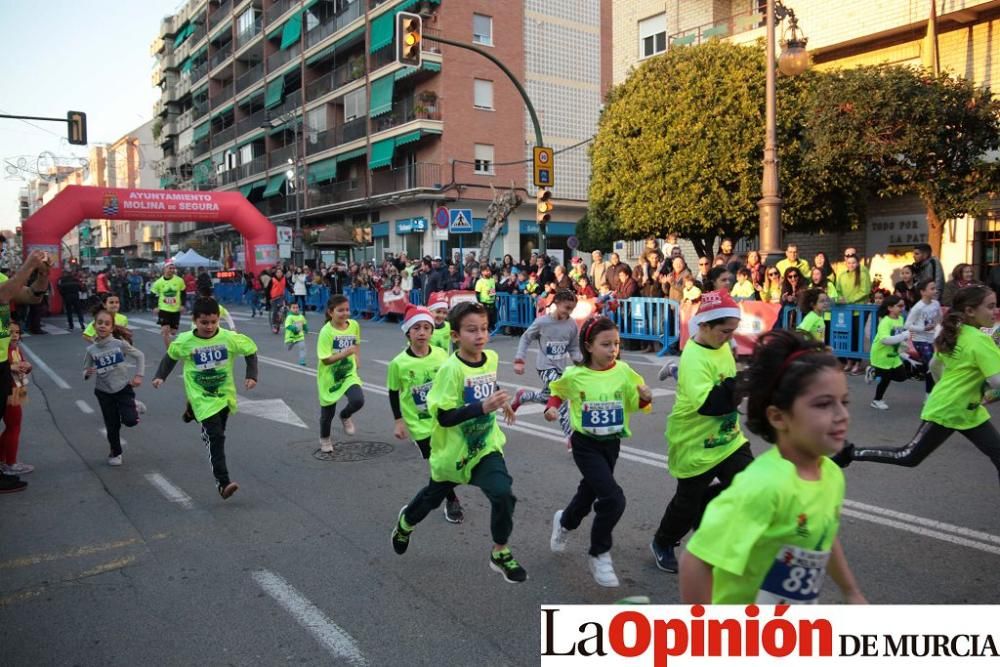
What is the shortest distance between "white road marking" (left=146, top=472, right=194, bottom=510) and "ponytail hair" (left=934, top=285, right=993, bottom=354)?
17.8 ft

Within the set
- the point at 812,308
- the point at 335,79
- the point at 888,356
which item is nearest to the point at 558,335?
the point at 888,356

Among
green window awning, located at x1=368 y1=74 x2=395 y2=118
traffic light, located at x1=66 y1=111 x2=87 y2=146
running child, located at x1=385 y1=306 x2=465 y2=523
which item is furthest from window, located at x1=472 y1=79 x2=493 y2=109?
running child, located at x1=385 y1=306 x2=465 y2=523

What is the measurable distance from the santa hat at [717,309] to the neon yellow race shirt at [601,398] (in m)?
0.51

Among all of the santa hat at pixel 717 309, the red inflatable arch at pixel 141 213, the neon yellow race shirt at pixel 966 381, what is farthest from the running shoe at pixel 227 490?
the red inflatable arch at pixel 141 213

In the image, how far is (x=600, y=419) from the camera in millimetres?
4336

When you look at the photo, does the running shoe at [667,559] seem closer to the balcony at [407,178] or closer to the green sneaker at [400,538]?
the green sneaker at [400,538]

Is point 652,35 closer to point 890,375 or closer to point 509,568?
point 890,375

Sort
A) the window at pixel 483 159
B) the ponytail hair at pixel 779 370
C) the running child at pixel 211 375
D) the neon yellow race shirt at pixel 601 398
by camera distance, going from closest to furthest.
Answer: the ponytail hair at pixel 779 370, the neon yellow race shirt at pixel 601 398, the running child at pixel 211 375, the window at pixel 483 159

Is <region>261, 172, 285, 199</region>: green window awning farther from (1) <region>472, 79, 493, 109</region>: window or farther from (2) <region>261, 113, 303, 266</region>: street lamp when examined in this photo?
(1) <region>472, 79, 493, 109</region>: window

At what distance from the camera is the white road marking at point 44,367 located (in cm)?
1263

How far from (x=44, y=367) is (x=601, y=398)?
45.2 feet

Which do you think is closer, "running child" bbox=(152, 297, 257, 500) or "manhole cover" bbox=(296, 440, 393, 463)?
"running child" bbox=(152, 297, 257, 500)

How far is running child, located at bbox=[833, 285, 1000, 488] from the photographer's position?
5.00 m

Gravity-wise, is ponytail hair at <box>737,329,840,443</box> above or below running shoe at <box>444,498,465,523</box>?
above
